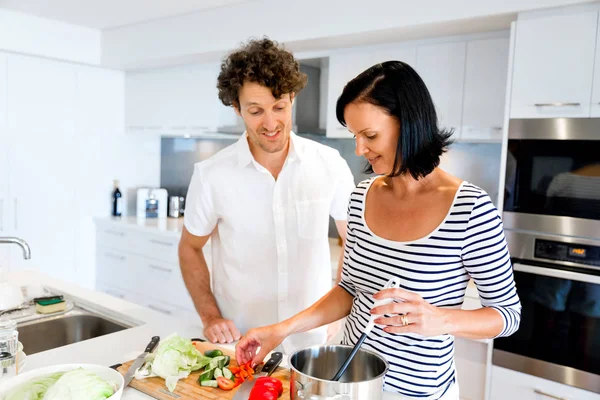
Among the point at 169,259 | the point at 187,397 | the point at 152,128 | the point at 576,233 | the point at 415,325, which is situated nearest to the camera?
the point at 415,325

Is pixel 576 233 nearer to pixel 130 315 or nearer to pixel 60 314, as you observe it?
pixel 130 315

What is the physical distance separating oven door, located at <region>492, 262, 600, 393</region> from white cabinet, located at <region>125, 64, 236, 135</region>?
2355mm

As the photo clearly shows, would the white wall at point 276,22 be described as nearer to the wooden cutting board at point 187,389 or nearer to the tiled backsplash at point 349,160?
the tiled backsplash at point 349,160

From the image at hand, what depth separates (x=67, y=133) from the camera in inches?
150

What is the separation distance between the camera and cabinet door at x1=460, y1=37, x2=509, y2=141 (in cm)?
242

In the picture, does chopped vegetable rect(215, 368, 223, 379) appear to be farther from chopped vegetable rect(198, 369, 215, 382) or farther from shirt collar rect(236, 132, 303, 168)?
shirt collar rect(236, 132, 303, 168)

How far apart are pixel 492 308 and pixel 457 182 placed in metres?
0.29

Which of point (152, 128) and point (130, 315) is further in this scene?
point (152, 128)

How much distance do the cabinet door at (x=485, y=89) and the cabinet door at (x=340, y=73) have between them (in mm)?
593

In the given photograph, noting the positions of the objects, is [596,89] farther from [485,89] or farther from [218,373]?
[218,373]

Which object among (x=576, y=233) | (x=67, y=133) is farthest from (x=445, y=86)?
(x=67, y=133)

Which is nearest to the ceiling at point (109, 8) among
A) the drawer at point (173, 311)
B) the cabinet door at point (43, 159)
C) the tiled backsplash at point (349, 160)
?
the cabinet door at point (43, 159)

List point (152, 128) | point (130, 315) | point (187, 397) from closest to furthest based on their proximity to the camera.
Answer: point (187, 397), point (130, 315), point (152, 128)

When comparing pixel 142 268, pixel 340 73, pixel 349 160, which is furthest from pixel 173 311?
pixel 340 73
